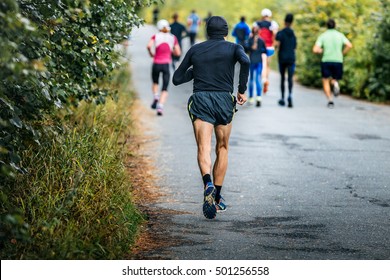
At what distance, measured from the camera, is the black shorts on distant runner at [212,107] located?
32.8 feet

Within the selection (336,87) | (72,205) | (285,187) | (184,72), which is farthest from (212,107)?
(336,87)

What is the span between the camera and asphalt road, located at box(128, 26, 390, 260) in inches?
343

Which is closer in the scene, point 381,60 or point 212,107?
point 212,107

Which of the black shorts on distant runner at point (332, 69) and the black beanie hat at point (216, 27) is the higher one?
the black beanie hat at point (216, 27)

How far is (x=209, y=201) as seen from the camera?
31.7ft

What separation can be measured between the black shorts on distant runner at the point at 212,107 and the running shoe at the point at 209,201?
72cm

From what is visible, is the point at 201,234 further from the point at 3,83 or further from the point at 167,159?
the point at 167,159

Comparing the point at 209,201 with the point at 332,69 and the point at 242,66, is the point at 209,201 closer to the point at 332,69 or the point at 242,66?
the point at 242,66

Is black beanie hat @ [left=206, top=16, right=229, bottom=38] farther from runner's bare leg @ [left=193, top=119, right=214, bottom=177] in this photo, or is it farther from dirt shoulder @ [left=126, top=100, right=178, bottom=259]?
dirt shoulder @ [left=126, top=100, right=178, bottom=259]

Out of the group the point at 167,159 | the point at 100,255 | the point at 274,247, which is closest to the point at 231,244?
the point at 274,247

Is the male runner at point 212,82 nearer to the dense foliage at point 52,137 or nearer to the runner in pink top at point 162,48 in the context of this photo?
the dense foliage at point 52,137

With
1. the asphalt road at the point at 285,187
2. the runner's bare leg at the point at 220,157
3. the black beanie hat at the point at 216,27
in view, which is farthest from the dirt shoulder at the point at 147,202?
the black beanie hat at the point at 216,27

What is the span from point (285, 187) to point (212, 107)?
2.50 metres

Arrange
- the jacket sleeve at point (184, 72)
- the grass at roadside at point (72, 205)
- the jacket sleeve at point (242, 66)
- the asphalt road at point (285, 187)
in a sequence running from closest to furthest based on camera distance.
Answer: the grass at roadside at point (72, 205)
the asphalt road at point (285, 187)
the jacket sleeve at point (242, 66)
the jacket sleeve at point (184, 72)
